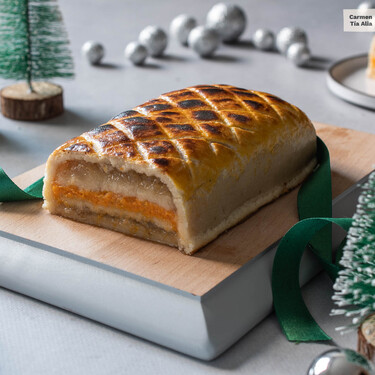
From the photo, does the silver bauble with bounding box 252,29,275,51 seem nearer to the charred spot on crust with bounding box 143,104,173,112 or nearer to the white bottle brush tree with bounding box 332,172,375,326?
the charred spot on crust with bounding box 143,104,173,112

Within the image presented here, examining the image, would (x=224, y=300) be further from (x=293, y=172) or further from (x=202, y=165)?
(x=293, y=172)

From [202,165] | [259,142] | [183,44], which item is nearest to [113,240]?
[202,165]

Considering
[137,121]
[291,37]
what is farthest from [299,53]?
[137,121]

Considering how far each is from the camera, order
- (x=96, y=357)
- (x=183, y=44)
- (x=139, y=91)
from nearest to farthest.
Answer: (x=96, y=357) → (x=139, y=91) → (x=183, y=44)

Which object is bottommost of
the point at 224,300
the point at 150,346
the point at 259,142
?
the point at 150,346

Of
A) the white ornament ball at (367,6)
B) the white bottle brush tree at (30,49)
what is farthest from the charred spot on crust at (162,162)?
the white ornament ball at (367,6)

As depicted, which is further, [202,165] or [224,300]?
[202,165]

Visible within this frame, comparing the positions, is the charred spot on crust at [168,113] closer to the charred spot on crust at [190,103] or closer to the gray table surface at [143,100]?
the charred spot on crust at [190,103]

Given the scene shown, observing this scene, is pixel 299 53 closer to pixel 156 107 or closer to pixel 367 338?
pixel 156 107
